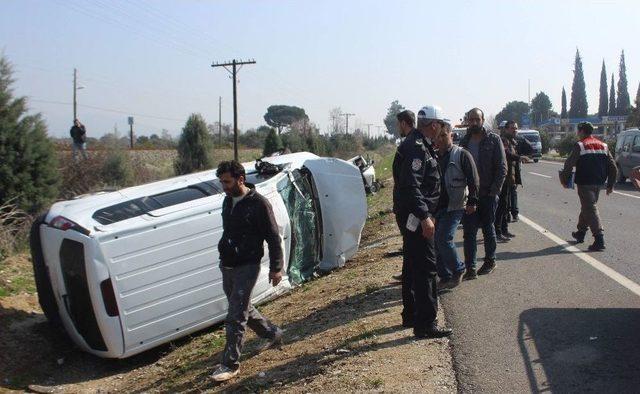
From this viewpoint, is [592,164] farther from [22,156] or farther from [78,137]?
[78,137]

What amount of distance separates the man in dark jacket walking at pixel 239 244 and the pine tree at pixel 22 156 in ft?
22.7

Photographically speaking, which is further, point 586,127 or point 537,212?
point 537,212

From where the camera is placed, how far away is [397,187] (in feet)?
16.7

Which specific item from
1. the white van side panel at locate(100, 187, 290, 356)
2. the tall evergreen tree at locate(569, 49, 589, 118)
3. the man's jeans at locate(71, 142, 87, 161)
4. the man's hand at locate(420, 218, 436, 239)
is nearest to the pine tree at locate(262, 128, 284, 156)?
the man's jeans at locate(71, 142, 87, 161)

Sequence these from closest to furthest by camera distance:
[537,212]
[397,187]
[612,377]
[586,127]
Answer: [612,377], [397,187], [586,127], [537,212]

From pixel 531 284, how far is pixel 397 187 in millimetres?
2435

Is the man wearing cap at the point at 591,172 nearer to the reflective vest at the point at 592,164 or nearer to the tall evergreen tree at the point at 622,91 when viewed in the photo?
the reflective vest at the point at 592,164

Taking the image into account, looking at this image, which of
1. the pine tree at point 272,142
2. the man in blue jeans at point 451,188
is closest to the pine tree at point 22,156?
the man in blue jeans at point 451,188

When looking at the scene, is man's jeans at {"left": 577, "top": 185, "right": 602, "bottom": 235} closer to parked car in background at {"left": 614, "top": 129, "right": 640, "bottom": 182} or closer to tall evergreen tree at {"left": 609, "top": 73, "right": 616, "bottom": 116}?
parked car in background at {"left": 614, "top": 129, "right": 640, "bottom": 182}

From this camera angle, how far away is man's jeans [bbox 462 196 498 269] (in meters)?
6.66

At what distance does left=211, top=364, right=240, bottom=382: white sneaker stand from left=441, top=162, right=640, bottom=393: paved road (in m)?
1.81

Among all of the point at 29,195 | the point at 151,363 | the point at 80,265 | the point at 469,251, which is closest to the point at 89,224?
the point at 80,265

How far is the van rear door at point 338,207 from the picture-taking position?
861cm

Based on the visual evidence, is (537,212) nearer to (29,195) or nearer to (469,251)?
(469,251)
